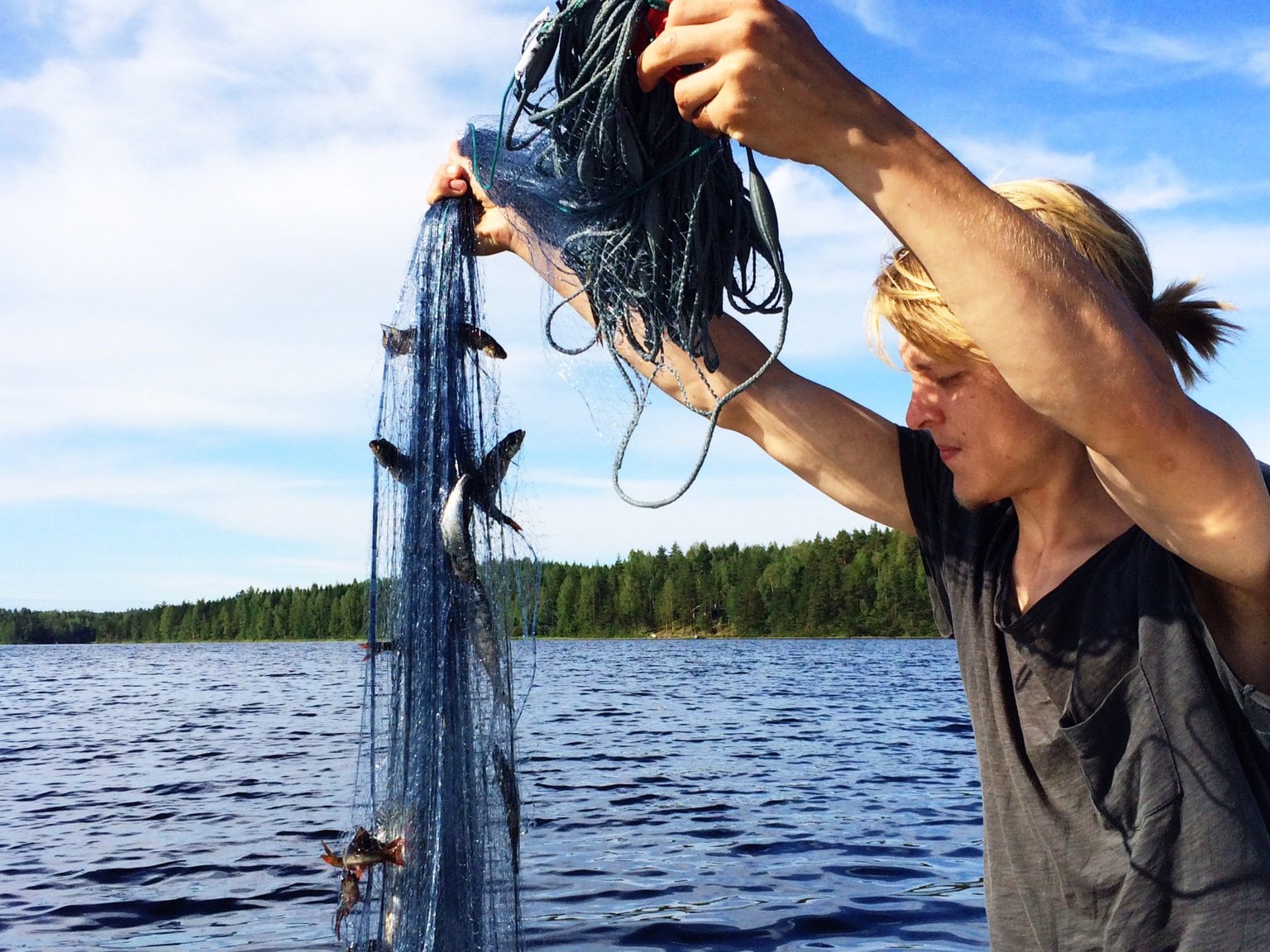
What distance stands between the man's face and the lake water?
126 centimetres

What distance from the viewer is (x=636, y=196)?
2.29 metres

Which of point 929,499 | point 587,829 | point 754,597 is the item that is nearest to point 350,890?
point 929,499

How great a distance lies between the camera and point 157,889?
8883mm

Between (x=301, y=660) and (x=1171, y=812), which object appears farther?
(x=301, y=660)

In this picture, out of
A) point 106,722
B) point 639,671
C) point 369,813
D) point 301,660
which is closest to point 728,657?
point 639,671

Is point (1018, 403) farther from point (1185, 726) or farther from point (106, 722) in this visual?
point (106, 722)

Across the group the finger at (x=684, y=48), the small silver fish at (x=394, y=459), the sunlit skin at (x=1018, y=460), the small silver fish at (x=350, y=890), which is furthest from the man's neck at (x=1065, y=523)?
the small silver fish at (x=350, y=890)

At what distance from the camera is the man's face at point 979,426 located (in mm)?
2219

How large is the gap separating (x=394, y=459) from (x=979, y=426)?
1.43 m

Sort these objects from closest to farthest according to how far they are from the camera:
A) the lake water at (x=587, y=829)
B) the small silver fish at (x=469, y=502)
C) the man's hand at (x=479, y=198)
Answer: the small silver fish at (x=469, y=502)
the man's hand at (x=479, y=198)
the lake water at (x=587, y=829)

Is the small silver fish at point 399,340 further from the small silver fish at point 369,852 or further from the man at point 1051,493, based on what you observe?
the small silver fish at point 369,852

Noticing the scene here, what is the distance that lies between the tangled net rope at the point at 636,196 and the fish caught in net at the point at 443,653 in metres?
0.47

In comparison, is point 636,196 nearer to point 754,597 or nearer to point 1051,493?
point 1051,493

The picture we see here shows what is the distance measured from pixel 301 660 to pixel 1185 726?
61.9m
